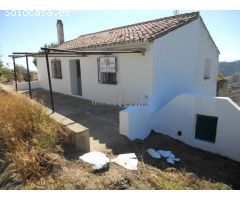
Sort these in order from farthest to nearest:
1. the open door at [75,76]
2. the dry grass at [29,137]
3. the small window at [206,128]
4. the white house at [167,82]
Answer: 1. the open door at [75,76]
2. the small window at [206,128]
3. the white house at [167,82]
4. the dry grass at [29,137]

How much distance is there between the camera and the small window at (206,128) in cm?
816

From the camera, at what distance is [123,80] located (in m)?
10.6

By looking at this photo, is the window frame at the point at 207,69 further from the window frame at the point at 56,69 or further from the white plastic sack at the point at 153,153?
the window frame at the point at 56,69

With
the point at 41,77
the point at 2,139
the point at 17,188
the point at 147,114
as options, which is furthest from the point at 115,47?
the point at 41,77

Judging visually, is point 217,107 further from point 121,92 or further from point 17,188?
point 17,188

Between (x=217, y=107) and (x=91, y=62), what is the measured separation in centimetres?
752

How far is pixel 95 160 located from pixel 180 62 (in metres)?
7.75

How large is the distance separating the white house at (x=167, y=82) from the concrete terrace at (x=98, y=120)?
510 mm

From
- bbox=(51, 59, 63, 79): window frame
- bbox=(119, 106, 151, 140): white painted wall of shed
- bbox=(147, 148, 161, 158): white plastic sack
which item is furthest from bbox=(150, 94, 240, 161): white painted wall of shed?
bbox=(51, 59, 63, 79): window frame

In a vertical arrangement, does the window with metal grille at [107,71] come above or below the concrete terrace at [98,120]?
above

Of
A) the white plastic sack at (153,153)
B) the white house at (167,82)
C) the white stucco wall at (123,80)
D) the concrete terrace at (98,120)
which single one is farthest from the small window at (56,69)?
the white plastic sack at (153,153)

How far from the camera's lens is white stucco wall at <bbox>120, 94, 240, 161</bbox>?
761 cm

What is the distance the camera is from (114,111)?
1055cm

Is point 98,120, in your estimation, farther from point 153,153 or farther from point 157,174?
point 157,174
